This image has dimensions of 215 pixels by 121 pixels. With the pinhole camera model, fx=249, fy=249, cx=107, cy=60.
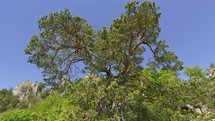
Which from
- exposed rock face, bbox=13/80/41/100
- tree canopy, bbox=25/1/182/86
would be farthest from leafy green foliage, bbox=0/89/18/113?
tree canopy, bbox=25/1/182/86

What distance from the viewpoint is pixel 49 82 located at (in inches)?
468

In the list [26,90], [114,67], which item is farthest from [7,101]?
[114,67]

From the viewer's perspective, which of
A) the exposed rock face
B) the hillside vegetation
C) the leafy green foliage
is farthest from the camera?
the exposed rock face

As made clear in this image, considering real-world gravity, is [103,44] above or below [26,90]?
below

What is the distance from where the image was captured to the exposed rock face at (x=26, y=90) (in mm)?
79375

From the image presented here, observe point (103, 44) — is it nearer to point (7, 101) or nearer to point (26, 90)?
point (7, 101)

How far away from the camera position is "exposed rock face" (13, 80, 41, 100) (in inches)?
3125

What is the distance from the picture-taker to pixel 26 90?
82.6 m

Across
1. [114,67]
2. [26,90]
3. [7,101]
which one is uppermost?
[26,90]

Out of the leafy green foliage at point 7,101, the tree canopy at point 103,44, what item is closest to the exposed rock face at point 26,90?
the leafy green foliage at point 7,101

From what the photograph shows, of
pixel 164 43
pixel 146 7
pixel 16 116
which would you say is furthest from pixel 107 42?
pixel 16 116

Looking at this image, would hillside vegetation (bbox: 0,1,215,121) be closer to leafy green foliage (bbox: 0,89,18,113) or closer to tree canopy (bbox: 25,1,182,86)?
tree canopy (bbox: 25,1,182,86)

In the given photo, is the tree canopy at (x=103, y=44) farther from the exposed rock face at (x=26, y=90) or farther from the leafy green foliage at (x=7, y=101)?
the exposed rock face at (x=26, y=90)

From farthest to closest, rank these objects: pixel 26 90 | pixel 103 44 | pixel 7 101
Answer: pixel 26 90, pixel 7 101, pixel 103 44
